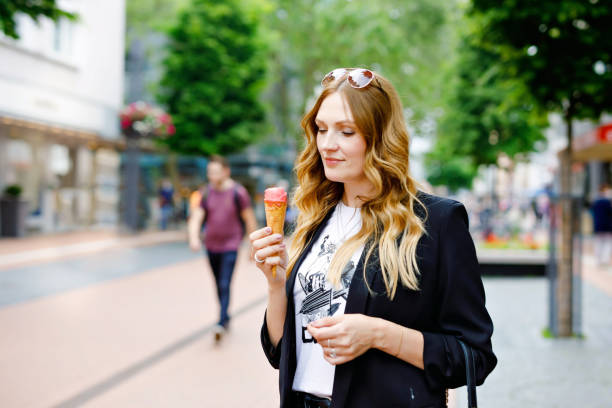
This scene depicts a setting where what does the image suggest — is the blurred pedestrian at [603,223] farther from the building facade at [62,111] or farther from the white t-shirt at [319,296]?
the building facade at [62,111]

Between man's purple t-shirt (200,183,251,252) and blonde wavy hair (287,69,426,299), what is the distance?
4721mm

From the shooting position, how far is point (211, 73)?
73.7ft

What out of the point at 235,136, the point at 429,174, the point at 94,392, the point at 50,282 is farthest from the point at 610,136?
the point at 429,174

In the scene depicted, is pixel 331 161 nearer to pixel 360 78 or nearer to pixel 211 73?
pixel 360 78

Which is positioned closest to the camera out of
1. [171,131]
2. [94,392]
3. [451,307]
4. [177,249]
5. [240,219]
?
[451,307]

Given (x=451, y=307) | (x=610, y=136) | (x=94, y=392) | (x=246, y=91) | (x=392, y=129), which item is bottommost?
(x=94, y=392)

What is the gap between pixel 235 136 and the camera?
885 inches

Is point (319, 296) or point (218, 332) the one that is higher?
point (319, 296)

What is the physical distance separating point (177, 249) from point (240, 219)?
10912 millimetres

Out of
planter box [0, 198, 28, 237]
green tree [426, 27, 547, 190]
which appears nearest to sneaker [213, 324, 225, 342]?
planter box [0, 198, 28, 237]

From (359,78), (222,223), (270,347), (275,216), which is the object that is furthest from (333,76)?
(222,223)

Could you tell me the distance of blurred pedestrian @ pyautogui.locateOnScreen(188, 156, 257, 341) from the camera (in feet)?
21.1

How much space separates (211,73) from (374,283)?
2191cm

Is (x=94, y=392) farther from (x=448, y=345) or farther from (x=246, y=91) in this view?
(x=246, y=91)
